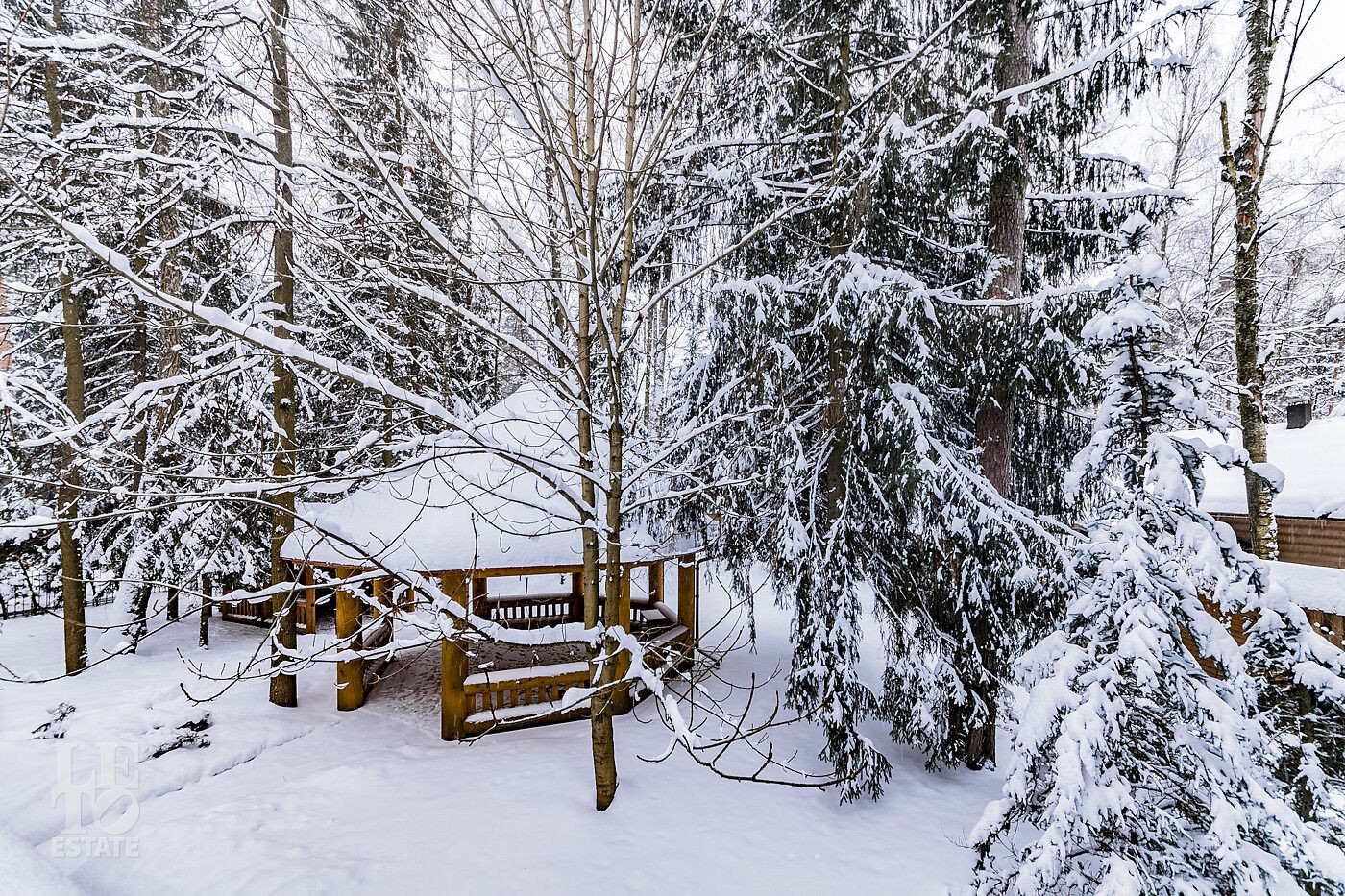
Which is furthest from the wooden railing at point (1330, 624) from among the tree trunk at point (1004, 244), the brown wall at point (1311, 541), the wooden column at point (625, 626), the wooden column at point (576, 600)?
the wooden column at point (576, 600)

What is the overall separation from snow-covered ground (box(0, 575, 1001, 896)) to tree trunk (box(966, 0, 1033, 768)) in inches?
38.5

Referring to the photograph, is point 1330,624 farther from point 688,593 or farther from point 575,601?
point 575,601

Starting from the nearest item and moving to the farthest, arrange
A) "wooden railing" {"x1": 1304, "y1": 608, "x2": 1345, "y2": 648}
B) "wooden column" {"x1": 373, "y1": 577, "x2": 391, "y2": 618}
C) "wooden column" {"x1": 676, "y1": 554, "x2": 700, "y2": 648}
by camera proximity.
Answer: "wooden column" {"x1": 373, "y1": 577, "x2": 391, "y2": 618} → "wooden railing" {"x1": 1304, "y1": 608, "x2": 1345, "y2": 648} → "wooden column" {"x1": 676, "y1": 554, "x2": 700, "y2": 648}

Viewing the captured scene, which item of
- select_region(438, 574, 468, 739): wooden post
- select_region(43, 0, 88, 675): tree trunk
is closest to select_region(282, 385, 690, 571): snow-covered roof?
select_region(438, 574, 468, 739): wooden post

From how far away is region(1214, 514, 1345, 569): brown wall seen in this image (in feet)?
23.1

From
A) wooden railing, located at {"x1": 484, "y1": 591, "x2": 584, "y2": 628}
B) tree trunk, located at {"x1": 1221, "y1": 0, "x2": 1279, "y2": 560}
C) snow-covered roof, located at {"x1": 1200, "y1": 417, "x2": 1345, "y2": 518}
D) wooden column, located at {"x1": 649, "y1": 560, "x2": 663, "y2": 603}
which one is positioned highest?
tree trunk, located at {"x1": 1221, "y1": 0, "x2": 1279, "y2": 560}

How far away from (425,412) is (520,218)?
1.36 metres

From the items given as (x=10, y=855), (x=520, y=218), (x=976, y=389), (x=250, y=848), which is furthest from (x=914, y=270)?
(x=10, y=855)

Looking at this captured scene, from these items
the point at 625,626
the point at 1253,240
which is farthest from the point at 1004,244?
the point at 625,626

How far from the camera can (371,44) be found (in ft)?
10.2

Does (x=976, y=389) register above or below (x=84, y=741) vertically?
above

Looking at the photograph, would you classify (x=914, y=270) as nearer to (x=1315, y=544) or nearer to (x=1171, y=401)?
(x=1171, y=401)

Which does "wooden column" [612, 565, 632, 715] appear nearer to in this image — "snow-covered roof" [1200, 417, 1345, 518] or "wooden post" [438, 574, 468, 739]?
"wooden post" [438, 574, 468, 739]

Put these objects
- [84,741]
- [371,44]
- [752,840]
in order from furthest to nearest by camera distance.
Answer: [84,741], [752,840], [371,44]
